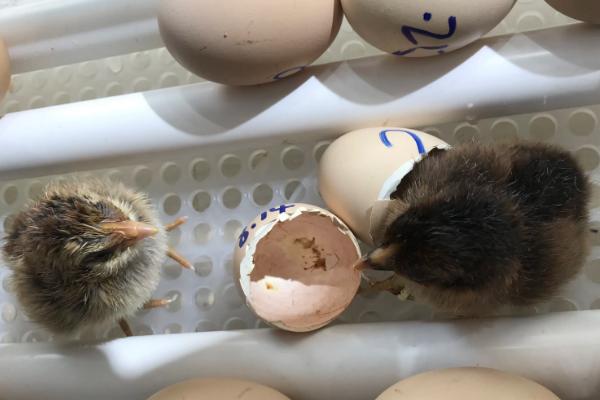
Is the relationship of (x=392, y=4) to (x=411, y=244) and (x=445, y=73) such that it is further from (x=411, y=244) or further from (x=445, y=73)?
(x=411, y=244)

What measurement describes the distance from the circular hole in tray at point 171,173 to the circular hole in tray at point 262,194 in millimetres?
130

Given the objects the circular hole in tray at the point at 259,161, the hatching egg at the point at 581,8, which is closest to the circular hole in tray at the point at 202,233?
the circular hole in tray at the point at 259,161

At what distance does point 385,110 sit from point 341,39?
0.71ft

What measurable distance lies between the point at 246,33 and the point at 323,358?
375mm

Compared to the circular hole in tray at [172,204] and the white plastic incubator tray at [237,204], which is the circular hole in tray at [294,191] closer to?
the white plastic incubator tray at [237,204]

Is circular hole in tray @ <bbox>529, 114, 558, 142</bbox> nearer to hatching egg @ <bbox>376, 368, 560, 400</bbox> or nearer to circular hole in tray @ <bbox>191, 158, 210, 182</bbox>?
hatching egg @ <bbox>376, 368, 560, 400</bbox>

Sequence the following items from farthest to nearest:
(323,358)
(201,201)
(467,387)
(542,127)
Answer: (201,201) → (542,127) → (323,358) → (467,387)

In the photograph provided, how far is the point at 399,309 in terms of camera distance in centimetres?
77

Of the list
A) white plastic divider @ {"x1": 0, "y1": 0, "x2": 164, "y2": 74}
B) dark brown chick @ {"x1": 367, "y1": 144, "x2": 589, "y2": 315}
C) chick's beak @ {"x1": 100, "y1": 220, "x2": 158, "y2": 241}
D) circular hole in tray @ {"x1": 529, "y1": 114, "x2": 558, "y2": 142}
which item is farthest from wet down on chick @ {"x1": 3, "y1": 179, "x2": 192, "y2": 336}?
circular hole in tray @ {"x1": 529, "y1": 114, "x2": 558, "y2": 142}

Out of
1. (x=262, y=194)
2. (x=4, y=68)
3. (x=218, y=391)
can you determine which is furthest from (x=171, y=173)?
(x=218, y=391)

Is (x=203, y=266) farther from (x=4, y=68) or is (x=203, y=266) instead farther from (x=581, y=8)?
(x=581, y=8)

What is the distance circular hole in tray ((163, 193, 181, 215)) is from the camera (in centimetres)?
88

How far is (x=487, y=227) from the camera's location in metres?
0.55

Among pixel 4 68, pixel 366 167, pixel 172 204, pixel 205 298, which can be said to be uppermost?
pixel 4 68
